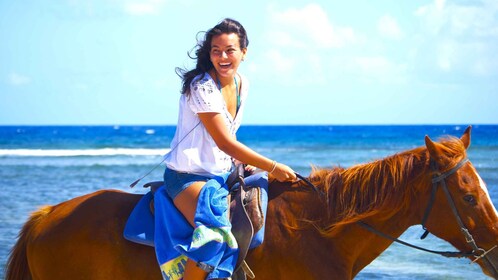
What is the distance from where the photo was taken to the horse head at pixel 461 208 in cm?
344

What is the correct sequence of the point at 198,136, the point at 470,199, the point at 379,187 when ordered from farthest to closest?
the point at 198,136 → the point at 379,187 → the point at 470,199

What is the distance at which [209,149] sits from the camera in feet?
12.3

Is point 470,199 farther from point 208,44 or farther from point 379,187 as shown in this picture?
point 208,44

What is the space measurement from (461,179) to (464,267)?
4954 millimetres

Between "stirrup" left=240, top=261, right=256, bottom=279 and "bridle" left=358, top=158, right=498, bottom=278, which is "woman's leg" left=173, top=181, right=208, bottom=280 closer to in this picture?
"stirrup" left=240, top=261, right=256, bottom=279

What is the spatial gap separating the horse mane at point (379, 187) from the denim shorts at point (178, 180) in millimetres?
684

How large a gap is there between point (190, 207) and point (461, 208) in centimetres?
133

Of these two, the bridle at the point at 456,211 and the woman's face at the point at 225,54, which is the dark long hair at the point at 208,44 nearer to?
the woman's face at the point at 225,54

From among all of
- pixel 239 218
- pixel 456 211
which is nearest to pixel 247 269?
pixel 239 218

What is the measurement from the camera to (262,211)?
3.70 meters

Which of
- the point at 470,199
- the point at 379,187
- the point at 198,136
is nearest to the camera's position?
the point at 470,199

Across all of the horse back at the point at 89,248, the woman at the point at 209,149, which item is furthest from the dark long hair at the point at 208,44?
the horse back at the point at 89,248

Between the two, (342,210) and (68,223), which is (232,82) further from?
(68,223)

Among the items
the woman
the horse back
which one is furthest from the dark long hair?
the horse back
